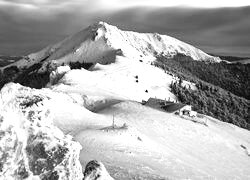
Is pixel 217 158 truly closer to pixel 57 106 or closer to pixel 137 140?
pixel 137 140

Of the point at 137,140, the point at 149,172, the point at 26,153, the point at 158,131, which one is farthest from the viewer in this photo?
the point at 158,131

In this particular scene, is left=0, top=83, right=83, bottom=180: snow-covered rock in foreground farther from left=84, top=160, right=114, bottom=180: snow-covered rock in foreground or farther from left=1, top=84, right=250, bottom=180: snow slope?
left=84, top=160, right=114, bottom=180: snow-covered rock in foreground

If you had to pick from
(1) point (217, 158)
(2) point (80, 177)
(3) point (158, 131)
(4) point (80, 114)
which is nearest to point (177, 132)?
(3) point (158, 131)

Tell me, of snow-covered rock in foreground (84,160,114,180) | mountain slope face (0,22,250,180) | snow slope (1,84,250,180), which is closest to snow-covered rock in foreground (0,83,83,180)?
mountain slope face (0,22,250,180)

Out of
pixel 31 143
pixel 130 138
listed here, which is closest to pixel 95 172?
pixel 31 143

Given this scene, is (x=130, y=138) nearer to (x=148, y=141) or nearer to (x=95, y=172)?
(x=148, y=141)

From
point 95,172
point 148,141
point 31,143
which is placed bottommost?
point 148,141

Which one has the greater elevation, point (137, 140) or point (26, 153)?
point (26, 153)

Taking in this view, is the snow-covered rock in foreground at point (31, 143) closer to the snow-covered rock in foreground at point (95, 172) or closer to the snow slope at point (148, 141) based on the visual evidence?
the snow slope at point (148, 141)

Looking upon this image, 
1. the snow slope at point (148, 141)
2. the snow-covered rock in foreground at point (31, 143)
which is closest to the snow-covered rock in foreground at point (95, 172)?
the snow-covered rock in foreground at point (31, 143)
